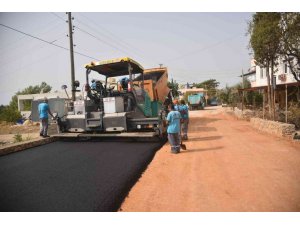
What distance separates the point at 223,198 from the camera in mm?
3285

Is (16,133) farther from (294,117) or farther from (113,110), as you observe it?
(294,117)

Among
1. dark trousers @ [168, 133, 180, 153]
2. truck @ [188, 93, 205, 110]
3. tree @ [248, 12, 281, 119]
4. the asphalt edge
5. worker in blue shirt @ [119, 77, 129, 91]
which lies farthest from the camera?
truck @ [188, 93, 205, 110]

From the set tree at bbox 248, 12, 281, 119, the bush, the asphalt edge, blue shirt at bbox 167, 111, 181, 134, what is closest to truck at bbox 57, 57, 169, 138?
the asphalt edge

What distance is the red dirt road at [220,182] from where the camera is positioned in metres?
3.14

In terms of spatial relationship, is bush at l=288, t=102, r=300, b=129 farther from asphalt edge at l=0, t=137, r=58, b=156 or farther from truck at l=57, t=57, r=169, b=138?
asphalt edge at l=0, t=137, r=58, b=156

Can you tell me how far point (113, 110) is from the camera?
7.93 m

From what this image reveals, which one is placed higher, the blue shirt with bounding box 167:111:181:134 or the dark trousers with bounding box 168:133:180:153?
the blue shirt with bounding box 167:111:181:134

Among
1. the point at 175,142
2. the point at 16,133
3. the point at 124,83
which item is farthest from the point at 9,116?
the point at 175,142

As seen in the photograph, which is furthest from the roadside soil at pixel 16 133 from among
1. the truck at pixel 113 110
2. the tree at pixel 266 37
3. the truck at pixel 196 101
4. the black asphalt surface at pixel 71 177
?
the truck at pixel 196 101

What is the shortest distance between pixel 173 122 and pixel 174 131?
0.83 feet

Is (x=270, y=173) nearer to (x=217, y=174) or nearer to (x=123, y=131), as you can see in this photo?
(x=217, y=174)

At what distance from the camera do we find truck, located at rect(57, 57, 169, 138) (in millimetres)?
7699

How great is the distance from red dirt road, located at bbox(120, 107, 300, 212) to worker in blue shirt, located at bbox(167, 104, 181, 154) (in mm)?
219

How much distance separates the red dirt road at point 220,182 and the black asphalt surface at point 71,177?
1.06ft
